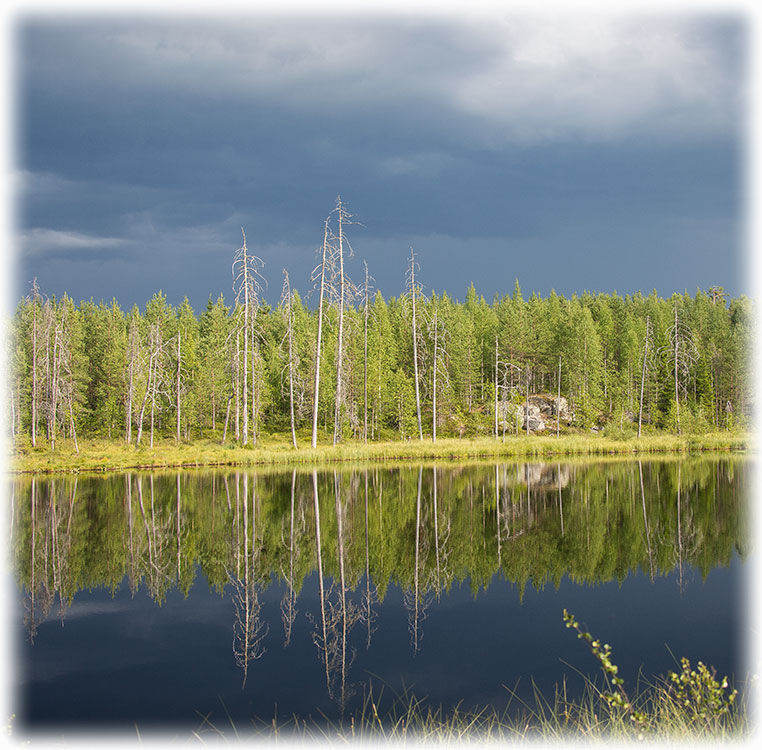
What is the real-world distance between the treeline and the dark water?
3098 cm

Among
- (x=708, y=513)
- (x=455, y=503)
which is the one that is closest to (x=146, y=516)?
(x=455, y=503)

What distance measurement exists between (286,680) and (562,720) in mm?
3321

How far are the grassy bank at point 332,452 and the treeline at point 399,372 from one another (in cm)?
464

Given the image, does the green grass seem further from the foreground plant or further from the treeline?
the treeline

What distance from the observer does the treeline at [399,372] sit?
5656 centimetres

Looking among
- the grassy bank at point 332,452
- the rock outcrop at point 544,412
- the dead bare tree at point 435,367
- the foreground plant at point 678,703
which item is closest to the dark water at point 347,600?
the foreground plant at point 678,703

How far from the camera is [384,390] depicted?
204ft

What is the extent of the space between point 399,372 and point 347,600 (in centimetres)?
5509

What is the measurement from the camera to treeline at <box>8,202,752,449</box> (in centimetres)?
5656

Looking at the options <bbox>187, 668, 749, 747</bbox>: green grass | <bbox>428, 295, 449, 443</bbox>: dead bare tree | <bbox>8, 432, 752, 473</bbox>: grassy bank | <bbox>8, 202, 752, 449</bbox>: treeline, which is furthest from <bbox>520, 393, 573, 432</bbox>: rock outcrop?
<bbox>187, 668, 749, 747</bbox>: green grass

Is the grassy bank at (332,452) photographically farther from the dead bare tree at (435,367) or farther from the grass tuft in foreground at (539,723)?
the grass tuft in foreground at (539,723)

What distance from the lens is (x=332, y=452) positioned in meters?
39.4

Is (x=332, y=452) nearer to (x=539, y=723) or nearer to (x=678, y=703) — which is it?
(x=539, y=723)

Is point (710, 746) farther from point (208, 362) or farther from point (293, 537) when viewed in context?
point (208, 362)
